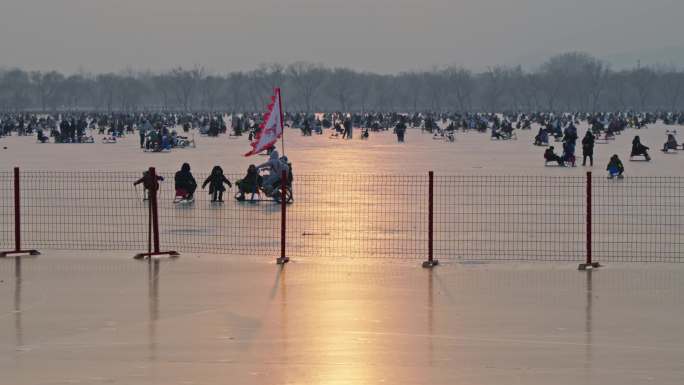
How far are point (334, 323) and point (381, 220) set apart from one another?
8.81m

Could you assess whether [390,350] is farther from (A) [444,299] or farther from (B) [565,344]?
(A) [444,299]

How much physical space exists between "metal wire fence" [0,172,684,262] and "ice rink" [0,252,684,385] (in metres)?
1.47

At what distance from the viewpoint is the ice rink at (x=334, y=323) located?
836 centimetres

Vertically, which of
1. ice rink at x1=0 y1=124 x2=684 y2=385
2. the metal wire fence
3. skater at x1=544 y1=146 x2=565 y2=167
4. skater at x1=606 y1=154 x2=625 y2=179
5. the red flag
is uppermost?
the red flag

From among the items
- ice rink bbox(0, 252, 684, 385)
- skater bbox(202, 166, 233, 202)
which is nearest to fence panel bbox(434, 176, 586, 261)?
ice rink bbox(0, 252, 684, 385)

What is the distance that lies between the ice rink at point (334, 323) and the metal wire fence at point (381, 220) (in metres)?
1.47

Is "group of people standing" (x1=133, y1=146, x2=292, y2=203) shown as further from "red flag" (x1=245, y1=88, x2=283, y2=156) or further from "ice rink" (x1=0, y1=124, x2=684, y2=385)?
"ice rink" (x1=0, y1=124, x2=684, y2=385)

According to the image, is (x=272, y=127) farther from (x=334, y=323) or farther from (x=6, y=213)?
(x=334, y=323)

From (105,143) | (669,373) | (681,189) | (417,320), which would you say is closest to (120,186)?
(681,189)

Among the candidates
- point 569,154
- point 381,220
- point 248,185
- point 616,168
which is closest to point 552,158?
point 569,154

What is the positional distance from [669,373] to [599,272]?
4.78 metres

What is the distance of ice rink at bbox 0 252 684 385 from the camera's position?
27.4 feet

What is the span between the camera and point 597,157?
134 ft

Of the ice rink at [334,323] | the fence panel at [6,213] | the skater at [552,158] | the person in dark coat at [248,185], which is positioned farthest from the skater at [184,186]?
the skater at [552,158]
